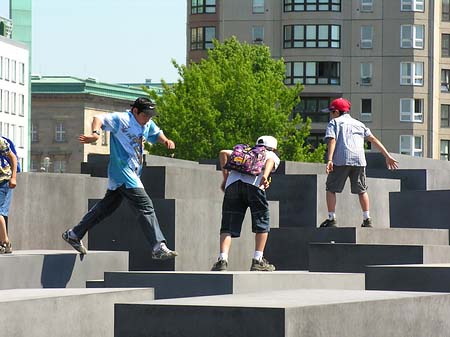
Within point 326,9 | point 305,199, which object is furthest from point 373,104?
point 305,199

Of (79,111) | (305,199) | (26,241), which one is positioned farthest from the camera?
(79,111)

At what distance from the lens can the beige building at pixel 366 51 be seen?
342ft

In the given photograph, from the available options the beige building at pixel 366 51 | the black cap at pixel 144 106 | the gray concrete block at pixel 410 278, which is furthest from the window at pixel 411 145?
the gray concrete block at pixel 410 278

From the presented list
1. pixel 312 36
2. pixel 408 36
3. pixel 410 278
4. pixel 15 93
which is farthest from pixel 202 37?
pixel 410 278

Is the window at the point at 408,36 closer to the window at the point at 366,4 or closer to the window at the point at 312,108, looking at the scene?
the window at the point at 366,4

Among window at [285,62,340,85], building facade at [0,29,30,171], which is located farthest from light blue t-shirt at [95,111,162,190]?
building facade at [0,29,30,171]

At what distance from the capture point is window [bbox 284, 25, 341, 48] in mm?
104375

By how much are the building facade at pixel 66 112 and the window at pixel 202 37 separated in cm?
5087

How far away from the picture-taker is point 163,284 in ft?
40.8

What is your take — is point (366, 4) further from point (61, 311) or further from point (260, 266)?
point (61, 311)

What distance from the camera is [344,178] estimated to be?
16.5 metres

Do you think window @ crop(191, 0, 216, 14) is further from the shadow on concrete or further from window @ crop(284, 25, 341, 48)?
the shadow on concrete

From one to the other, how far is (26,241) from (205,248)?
2.71 meters

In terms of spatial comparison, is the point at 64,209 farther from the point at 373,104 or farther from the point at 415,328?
the point at 373,104
